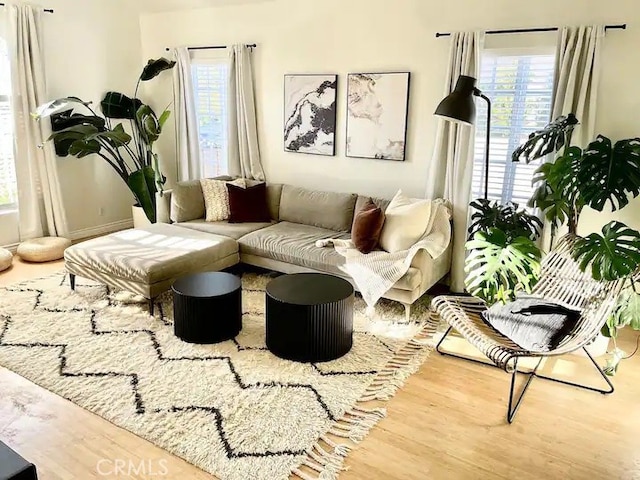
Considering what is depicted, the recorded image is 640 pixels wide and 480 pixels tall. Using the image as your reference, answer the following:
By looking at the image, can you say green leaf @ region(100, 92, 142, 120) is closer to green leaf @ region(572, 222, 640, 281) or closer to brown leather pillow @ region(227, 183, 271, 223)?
brown leather pillow @ region(227, 183, 271, 223)

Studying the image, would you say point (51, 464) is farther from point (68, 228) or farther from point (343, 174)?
point (68, 228)

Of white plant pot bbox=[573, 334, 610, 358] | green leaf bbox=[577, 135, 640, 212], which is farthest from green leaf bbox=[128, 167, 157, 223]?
white plant pot bbox=[573, 334, 610, 358]

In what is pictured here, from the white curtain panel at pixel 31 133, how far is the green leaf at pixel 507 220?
4.21 m

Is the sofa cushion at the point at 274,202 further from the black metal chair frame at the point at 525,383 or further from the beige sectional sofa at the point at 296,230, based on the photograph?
the black metal chair frame at the point at 525,383

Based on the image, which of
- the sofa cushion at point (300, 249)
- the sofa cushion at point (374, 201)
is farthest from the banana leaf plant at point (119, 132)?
the sofa cushion at point (374, 201)

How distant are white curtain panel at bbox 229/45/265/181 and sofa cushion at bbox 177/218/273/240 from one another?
81 cm

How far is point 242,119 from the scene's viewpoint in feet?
17.5

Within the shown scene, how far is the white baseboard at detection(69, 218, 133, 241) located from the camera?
5754 mm

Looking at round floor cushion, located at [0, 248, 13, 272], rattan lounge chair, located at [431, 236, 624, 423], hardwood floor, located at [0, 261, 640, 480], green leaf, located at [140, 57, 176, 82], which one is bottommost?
hardwood floor, located at [0, 261, 640, 480]

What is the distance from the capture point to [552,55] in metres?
3.76

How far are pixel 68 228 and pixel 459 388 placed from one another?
4.57 meters

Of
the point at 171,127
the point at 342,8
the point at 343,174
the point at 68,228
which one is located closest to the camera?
the point at 342,8

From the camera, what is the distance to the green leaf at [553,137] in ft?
11.3

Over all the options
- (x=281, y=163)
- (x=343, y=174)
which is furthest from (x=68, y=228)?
(x=343, y=174)
